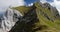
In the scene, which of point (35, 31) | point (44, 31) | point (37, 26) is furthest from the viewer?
point (37, 26)

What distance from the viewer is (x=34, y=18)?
79062mm

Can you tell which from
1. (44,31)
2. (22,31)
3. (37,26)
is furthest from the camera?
(22,31)

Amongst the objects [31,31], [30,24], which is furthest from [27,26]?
[31,31]

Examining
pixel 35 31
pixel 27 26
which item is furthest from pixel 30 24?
pixel 35 31

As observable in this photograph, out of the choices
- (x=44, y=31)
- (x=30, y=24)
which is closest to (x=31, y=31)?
(x=44, y=31)

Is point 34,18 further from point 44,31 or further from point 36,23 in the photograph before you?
point 44,31

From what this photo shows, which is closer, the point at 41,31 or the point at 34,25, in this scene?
the point at 41,31

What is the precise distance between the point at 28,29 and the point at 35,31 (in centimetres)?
972

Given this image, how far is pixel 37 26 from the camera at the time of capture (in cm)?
7112

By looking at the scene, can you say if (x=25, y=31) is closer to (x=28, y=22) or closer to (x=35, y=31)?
(x=28, y=22)

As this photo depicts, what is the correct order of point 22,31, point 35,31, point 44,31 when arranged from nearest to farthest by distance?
point 35,31 → point 44,31 → point 22,31

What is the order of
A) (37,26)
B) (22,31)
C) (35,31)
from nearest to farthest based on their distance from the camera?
(35,31), (37,26), (22,31)

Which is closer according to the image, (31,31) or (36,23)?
(31,31)

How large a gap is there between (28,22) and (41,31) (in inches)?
581
